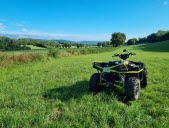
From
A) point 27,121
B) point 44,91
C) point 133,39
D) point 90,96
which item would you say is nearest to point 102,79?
point 90,96

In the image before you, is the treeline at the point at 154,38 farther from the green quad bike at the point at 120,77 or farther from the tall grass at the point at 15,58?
the green quad bike at the point at 120,77

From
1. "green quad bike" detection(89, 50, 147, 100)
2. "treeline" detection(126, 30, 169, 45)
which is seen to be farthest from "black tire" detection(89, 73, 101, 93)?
"treeline" detection(126, 30, 169, 45)

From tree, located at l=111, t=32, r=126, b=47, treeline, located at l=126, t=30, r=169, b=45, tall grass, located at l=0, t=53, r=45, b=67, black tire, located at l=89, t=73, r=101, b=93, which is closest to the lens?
black tire, located at l=89, t=73, r=101, b=93

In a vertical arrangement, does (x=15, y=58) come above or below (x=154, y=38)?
below

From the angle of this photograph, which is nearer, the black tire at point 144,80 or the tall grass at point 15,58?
the black tire at point 144,80

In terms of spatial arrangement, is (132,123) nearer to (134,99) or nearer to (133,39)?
(134,99)

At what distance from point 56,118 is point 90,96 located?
195 cm

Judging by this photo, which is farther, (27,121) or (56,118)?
(56,118)

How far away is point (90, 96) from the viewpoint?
693 centimetres

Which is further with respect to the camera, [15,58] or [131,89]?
[15,58]

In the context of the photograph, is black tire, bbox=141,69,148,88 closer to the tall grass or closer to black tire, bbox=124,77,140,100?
black tire, bbox=124,77,140,100

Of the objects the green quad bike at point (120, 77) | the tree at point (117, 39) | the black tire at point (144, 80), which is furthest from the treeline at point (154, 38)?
the green quad bike at point (120, 77)

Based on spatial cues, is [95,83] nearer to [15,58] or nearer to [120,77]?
[120,77]

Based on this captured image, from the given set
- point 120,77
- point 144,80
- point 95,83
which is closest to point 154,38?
point 144,80
